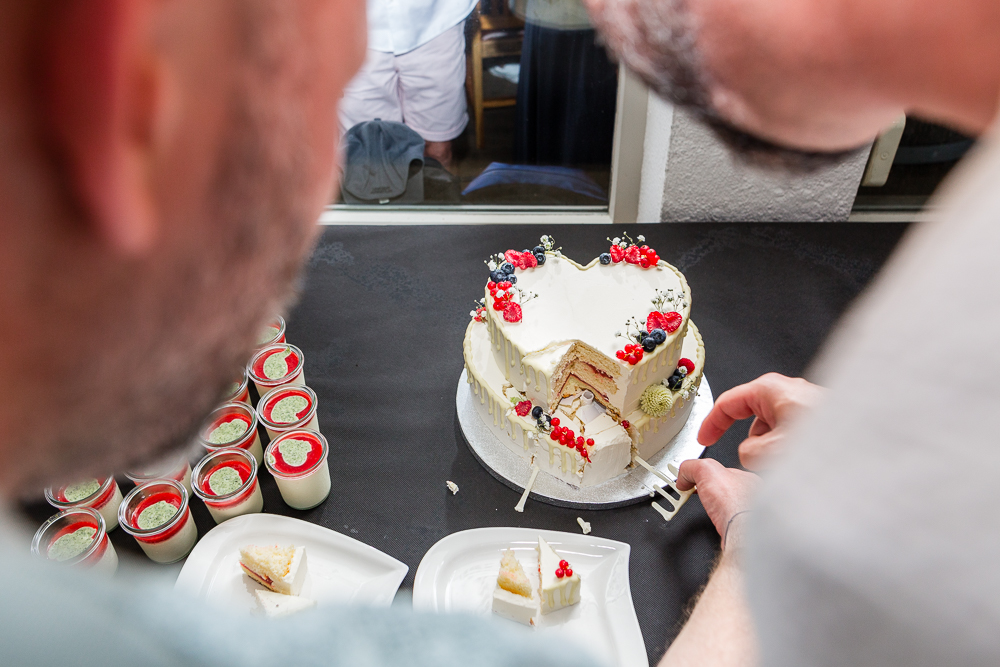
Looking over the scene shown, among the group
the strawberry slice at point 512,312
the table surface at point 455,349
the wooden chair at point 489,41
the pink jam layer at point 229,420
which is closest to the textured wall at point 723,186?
the table surface at point 455,349

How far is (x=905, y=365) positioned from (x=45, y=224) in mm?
397

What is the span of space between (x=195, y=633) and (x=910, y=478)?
0.38 metres

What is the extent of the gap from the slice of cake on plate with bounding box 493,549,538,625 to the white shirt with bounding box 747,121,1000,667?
3.38ft

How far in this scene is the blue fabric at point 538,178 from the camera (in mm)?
→ 2355

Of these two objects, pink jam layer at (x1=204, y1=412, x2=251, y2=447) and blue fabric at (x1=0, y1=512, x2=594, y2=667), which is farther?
pink jam layer at (x1=204, y1=412, x2=251, y2=447)

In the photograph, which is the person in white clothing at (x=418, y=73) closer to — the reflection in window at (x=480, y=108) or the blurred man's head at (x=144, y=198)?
the reflection in window at (x=480, y=108)

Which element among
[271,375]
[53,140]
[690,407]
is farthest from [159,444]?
[690,407]

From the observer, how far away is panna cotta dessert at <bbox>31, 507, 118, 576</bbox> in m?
1.32

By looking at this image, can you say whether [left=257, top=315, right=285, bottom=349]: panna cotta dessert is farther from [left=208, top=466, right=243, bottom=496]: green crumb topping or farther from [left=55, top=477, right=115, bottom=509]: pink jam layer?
[left=55, top=477, right=115, bottom=509]: pink jam layer

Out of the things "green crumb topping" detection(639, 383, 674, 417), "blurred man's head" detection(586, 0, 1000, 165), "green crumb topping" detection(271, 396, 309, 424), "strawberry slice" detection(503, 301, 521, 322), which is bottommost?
"green crumb topping" detection(271, 396, 309, 424)

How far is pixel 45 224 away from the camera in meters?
0.30

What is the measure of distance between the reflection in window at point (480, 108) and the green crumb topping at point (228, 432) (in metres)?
1.05

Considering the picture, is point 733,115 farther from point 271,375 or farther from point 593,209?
point 593,209

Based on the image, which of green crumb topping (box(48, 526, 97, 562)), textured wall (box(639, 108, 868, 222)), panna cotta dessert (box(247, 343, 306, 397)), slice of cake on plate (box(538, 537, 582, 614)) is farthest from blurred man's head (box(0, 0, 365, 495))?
textured wall (box(639, 108, 868, 222))
